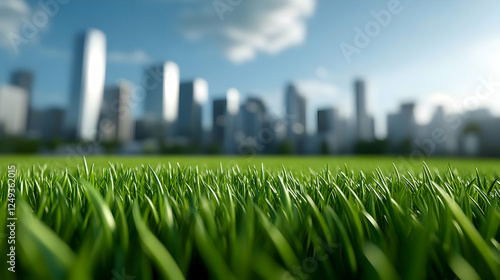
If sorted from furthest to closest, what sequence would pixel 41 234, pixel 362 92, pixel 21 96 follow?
pixel 362 92 → pixel 21 96 → pixel 41 234

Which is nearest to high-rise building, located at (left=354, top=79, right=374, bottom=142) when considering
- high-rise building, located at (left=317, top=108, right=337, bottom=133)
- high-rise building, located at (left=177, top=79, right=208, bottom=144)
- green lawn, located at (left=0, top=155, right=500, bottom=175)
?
high-rise building, located at (left=317, top=108, right=337, bottom=133)

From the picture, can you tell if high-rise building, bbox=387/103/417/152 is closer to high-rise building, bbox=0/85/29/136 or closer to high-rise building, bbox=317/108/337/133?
high-rise building, bbox=317/108/337/133

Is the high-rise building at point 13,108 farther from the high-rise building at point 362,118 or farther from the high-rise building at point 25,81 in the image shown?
the high-rise building at point 362,118

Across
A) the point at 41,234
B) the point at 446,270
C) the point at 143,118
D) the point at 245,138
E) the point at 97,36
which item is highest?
the point at 97,36

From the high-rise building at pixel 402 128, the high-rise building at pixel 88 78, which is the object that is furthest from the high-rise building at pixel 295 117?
the high-rise building at pixel 88 78

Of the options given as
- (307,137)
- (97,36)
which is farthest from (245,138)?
(97,36)

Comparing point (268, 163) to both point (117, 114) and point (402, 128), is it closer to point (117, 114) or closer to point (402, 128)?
point (117, 114)

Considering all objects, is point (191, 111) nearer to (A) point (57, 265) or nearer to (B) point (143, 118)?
(B) point (143, 118)
